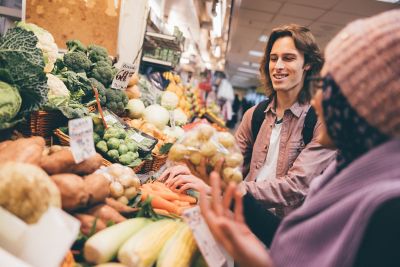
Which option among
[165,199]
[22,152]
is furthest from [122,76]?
[22,152]

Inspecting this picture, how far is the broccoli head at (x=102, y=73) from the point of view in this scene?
255cm

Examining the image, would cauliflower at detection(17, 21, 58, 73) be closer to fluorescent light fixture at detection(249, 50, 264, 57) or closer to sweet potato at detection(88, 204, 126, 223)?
sweet potato at detection(88, 204, 126, 223)

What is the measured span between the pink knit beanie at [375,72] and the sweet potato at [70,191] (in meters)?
0.97

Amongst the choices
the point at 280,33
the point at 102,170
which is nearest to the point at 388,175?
the point at 102,170

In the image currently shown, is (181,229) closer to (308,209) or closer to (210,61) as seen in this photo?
(308,209)

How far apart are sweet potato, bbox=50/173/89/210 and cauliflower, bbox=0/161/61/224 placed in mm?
144

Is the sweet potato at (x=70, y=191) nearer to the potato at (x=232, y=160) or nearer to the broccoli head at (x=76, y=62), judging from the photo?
the potato at (x=232, y=160)

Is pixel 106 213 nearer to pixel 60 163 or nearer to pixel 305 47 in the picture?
pixel 60 163

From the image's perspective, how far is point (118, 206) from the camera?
1448 millimetres

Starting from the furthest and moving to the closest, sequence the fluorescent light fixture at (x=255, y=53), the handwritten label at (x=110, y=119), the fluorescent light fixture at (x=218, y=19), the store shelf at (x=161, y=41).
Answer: the fluorescent light fixture at (x=255, y=53), the fluorescent light fixture at (x=218, y=19), the store shelf at (x=161, y=41), the handwritten label at (x=110, y=119)

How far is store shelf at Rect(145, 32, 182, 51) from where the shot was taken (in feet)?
13.4

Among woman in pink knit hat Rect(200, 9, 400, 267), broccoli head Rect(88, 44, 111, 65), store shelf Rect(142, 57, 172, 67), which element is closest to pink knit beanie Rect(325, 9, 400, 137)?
woman in pink knit hat Rect(200, 9, 400, 267)

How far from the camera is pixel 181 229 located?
1.35 metres

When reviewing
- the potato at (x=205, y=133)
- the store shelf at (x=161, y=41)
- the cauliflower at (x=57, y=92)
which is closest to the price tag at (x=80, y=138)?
the potato at (x=205, y=133)
